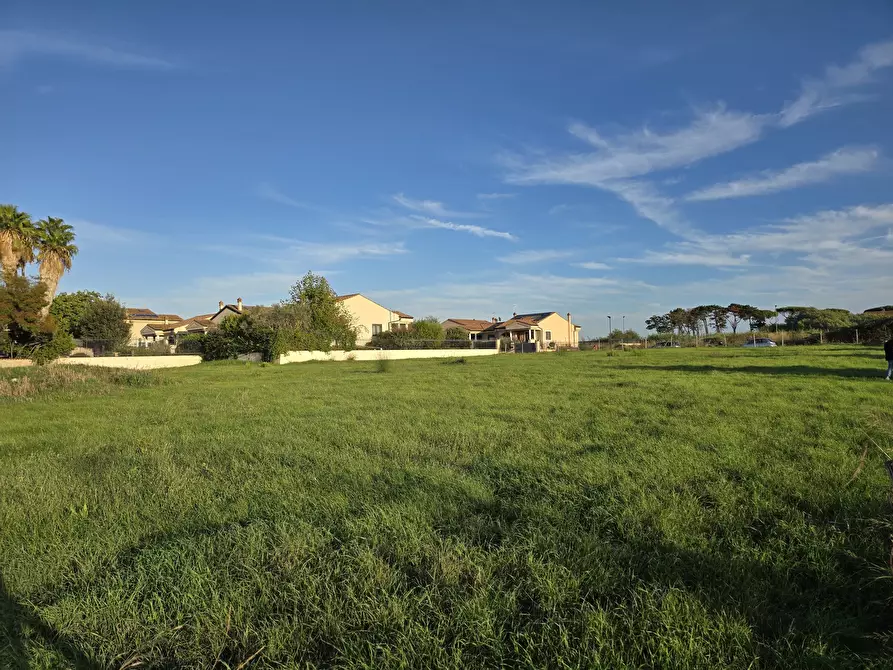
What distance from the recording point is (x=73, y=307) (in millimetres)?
45531

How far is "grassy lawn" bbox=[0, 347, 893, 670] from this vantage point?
222cm

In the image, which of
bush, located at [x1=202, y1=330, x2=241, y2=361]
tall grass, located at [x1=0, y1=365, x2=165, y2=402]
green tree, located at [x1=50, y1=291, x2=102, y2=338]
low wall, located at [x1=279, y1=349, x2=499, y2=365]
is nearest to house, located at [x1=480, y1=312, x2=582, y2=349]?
low wall, located at [x1=279, y1=349, x2=499, y2=365]

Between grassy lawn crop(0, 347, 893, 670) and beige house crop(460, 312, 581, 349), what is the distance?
5643cm

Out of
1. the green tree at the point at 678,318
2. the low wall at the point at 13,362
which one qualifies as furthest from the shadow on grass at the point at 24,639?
the green tree at the point at 678,318

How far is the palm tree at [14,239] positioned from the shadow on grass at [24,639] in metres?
30.8

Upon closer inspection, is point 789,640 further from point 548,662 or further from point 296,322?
point 296,322

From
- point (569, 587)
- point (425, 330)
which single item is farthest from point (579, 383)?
point (425, 330)

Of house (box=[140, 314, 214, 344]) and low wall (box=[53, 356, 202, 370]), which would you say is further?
house (box=[140, 314, 214, 344])

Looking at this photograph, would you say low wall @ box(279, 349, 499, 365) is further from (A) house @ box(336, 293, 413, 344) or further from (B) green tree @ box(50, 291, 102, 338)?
(B) green tree @ box(50, 291, 102, 338)

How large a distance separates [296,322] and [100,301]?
69.0ft

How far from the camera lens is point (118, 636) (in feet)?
7.59

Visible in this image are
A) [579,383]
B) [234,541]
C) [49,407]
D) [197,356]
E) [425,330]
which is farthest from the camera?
[425,330]

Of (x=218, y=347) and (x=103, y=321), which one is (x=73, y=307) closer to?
(x=103, y=321)

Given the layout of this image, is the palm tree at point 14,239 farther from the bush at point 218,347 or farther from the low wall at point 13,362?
the bush at point 218,347
